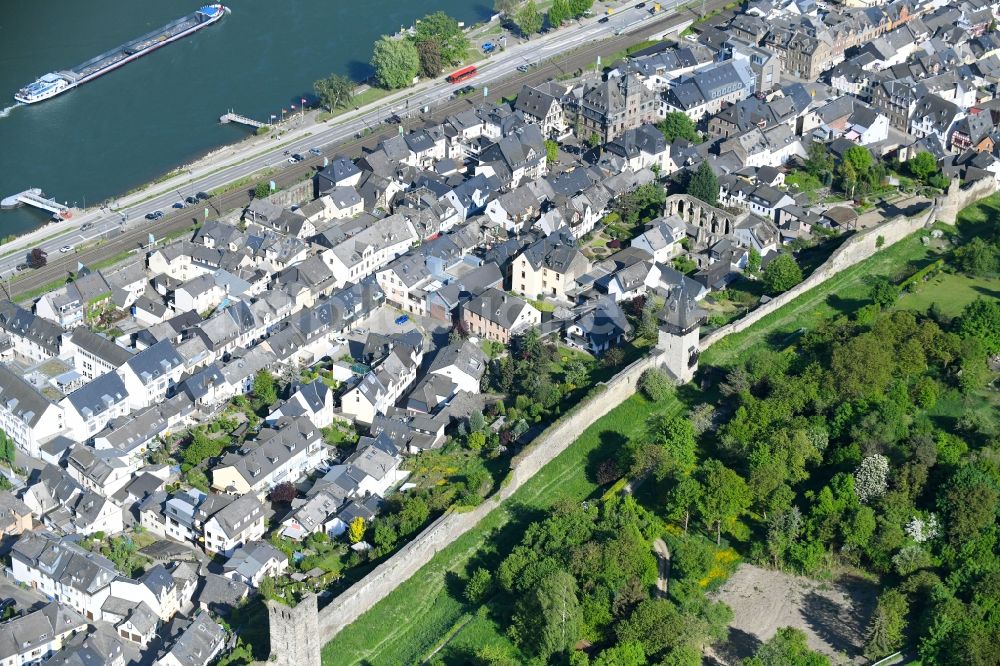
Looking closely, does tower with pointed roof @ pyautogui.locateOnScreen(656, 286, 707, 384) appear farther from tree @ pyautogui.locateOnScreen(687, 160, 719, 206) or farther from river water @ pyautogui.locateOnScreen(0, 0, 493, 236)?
river water @ pyautogui.locateOnScreen(0, 0, 493, 236)

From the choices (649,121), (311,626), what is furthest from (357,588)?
(649,121)

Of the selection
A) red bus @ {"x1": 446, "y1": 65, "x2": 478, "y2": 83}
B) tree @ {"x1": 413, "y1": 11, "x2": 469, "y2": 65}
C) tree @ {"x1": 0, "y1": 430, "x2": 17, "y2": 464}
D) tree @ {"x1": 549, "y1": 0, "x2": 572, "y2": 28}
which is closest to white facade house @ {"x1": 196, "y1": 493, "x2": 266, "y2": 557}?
tree @ {"x1": 0, "y1": 430, "x2": 17, "y2": 464}

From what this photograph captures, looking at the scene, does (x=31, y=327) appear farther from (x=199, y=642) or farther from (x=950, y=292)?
(x=950, y=292)

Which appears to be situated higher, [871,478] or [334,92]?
[334,92]

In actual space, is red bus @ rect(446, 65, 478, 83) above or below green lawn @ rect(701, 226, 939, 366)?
above

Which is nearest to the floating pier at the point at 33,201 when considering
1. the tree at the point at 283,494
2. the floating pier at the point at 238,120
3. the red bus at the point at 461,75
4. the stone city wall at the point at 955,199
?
the floating pier at the point at 238,120

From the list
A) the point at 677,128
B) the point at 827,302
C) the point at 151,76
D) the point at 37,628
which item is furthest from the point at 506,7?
the point at 37,628
